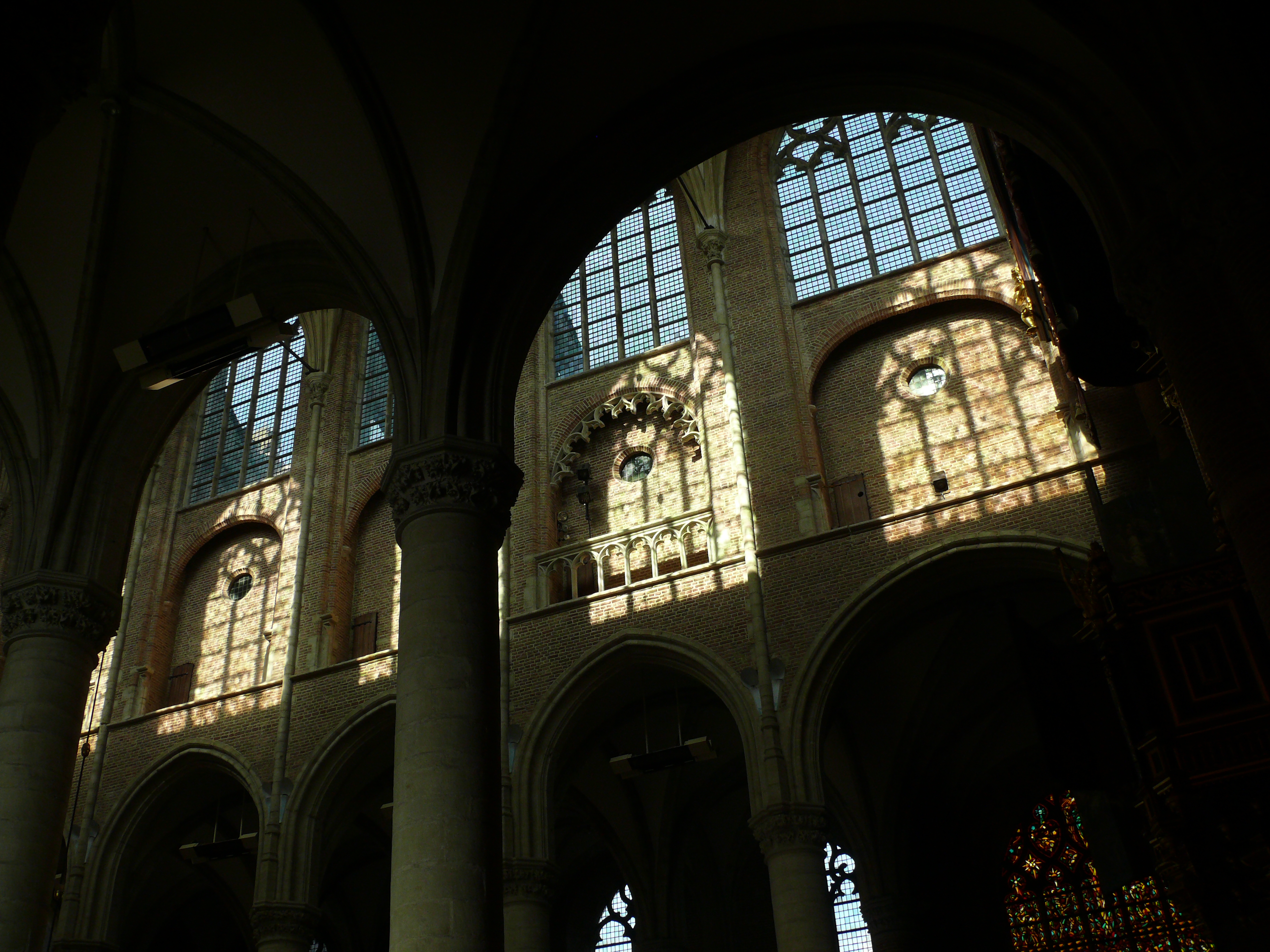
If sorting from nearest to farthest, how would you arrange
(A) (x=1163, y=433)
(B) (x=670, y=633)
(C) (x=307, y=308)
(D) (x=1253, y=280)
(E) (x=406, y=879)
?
(D) (x=1253, y=280)
(E) (x=406, y=879)
(C) (x=307, y=308)
(A) (x=1163, y=433)
(B) (x=670, y=633)

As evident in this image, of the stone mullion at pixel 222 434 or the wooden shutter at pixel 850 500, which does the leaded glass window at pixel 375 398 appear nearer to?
the stone mullion at pixel 222 434

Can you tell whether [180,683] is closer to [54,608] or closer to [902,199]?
[54,608]

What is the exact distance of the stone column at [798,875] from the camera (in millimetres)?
11148

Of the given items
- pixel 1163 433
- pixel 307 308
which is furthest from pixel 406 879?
pixel 1163 433

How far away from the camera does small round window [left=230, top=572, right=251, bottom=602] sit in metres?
18.1

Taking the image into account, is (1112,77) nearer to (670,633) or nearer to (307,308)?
(307,308)

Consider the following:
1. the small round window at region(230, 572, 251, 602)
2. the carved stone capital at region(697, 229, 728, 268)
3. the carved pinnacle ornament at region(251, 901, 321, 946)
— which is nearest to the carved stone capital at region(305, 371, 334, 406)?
the small round window at region(230, 572, 251, 602)

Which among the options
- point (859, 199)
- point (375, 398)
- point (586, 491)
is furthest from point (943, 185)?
point (375, 398)

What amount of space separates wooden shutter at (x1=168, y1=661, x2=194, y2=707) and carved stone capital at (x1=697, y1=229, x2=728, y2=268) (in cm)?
952

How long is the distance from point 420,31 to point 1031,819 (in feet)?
41.2

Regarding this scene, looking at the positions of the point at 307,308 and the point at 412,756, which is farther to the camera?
the point at 307,308

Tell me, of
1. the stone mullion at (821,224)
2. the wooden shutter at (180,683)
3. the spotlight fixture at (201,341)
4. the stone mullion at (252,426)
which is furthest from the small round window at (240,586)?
the stone mullion at (821,224)

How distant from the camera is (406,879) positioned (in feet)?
20.3

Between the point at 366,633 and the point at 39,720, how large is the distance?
840 centimetres
